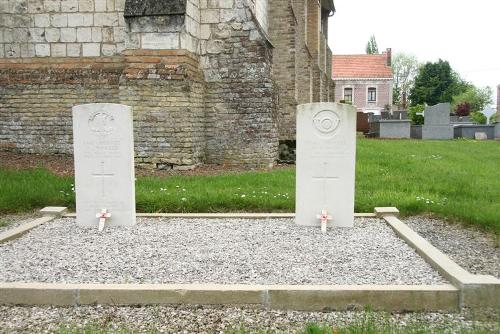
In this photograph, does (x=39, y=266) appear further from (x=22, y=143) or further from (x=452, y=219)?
(x=22, y=143)

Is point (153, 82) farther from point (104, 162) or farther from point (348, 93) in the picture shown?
point (348, 93)

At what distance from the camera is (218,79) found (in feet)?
34.2

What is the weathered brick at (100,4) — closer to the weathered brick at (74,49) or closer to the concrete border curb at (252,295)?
the weathered brick at (74,49)

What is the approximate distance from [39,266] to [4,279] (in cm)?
38

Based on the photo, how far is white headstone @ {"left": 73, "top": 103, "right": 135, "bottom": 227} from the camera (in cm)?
564

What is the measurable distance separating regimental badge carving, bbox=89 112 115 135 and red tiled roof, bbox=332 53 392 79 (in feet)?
164

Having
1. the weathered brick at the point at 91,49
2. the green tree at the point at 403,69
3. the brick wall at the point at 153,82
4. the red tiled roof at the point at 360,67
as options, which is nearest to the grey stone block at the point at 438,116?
the brick wall at the point at 153,82

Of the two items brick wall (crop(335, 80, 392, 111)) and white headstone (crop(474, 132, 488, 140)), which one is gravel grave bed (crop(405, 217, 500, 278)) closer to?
white headstone (crop(474, 132, 488, 140))

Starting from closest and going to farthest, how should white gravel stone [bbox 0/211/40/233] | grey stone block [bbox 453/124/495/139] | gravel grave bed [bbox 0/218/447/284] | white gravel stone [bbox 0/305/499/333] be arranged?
white gravel stone [bbox 0/305/499/333]
gravel grave bed [bbox 0/218/447/284]
white gravel stone [bbox 0/211/40/233]
grey stone block [bbox 453/124/495/139]

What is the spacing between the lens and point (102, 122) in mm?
5637

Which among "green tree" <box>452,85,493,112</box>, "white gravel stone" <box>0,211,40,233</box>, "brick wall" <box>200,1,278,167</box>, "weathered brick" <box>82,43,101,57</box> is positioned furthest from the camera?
"green tree" <box>452,85,493,112</box>

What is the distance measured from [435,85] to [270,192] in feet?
186

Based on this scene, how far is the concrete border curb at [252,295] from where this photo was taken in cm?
336

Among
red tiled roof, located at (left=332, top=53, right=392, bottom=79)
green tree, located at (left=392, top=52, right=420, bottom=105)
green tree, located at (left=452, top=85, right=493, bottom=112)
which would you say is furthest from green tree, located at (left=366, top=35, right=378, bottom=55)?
red tiled roof, located at (left=332, top=53, right=392, bottom=79)
